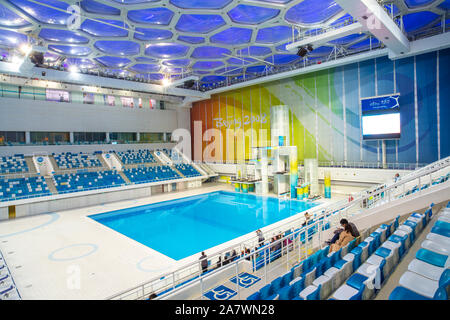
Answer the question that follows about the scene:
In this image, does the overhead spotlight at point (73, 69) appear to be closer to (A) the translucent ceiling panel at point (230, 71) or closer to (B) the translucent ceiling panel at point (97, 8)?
(B) the translucent ceiling panel at point (97, 8)

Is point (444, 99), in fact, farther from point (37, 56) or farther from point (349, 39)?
point (37, 56)

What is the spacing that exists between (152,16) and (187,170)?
57.1ft

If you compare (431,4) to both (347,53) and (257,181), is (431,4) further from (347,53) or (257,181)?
(257,181)

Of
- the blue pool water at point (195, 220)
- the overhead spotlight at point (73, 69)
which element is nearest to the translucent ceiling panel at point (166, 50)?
the overhead spotlight at point (73, 69)

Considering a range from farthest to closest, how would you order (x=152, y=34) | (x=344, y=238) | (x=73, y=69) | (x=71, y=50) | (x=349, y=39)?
(x=73, y=69)
(x=71, y=50)
(x=349, y=39)
(x=152, y=34)
(x=344, y=238)

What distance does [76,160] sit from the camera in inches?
945

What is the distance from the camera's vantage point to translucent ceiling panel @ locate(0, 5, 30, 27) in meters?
12.3

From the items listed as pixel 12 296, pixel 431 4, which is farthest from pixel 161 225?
pixel 431 4

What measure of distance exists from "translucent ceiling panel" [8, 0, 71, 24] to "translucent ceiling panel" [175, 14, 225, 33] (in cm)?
545

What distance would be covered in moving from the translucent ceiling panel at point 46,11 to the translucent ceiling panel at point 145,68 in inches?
326

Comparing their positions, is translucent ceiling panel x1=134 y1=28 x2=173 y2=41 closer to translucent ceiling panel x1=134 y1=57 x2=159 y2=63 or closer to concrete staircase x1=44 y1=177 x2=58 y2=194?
translucent ceiling panel x1=134 y1=57 x2=159 y2=63

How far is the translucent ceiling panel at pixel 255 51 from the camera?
1903 centimetres

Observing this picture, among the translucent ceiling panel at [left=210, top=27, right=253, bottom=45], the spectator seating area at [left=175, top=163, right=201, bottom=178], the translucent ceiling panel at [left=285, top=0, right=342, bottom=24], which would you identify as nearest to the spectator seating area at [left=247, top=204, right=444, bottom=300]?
the translucent ceiling panel at [left=285, top=0, right=342, bottom=24]

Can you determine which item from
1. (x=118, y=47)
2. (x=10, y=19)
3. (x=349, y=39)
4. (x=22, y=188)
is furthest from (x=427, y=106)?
(x=22, y=188)
